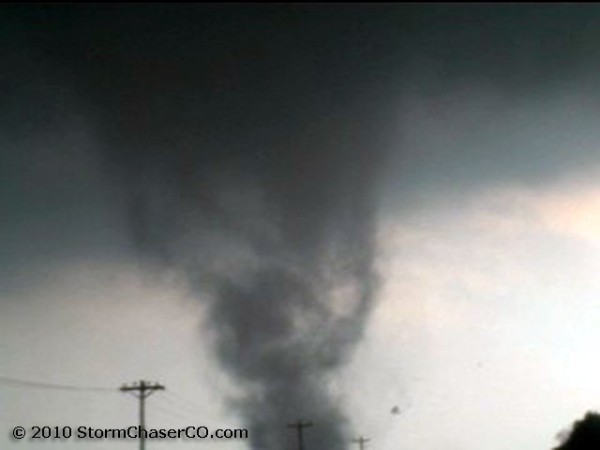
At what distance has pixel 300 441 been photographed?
250 ft

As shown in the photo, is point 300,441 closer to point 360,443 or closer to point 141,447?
point 360,443

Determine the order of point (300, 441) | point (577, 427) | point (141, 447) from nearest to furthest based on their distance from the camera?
point (141, 447)
point (577, 427)
point (300, 441)

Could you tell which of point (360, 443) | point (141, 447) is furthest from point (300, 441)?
point (141, 447)

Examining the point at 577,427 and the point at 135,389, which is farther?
the point at 577,427

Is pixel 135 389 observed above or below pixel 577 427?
above

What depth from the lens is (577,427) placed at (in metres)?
56.2

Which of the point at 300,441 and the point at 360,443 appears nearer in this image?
the point at 300,441

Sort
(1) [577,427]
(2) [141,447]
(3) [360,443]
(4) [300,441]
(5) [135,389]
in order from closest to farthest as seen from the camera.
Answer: (2) [141,447], (5) [135,389], (1) [577,427], (4) [300,441], (3) [360,443]

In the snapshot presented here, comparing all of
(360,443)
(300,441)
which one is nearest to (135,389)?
(300,441)

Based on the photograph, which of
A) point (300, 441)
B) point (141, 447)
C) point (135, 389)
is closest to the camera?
point (141, 447)

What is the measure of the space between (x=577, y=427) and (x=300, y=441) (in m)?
32.6

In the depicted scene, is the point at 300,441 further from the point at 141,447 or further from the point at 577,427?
the point at 141,447

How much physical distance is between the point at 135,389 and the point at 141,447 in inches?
233

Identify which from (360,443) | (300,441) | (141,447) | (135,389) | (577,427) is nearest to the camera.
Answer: (141,447)
